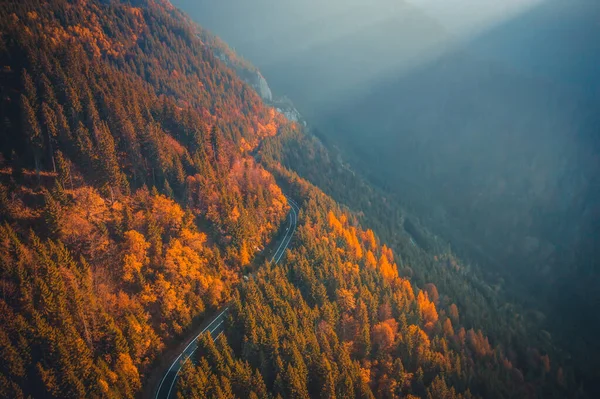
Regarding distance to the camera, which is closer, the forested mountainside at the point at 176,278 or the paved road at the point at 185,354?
the forested mountainside at the point at 176,278

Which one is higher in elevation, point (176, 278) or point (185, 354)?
point (176, 278)

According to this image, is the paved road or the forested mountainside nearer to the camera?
the forested mountainside

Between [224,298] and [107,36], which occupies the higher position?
[107,36]

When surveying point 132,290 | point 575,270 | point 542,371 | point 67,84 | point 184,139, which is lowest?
point 542,371

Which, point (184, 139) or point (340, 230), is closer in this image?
point (184, 139)

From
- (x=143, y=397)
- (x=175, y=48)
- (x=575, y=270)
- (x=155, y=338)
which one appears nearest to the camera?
(x=143, y=397)

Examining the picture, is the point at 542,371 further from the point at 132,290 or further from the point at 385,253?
the point at 132,290

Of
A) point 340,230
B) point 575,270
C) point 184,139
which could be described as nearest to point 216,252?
point 184,139

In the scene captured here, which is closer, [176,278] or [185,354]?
[185,354]
